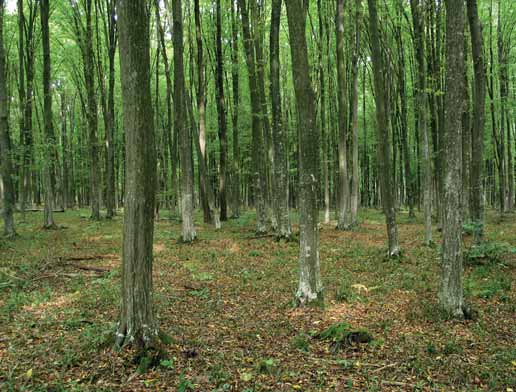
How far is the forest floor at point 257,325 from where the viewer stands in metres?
4.29

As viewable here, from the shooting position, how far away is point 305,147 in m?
6.70

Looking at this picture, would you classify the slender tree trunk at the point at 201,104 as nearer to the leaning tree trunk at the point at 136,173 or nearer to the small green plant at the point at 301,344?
the small green plant at the point at 301,344

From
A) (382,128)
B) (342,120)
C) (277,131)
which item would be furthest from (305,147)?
(342,120)

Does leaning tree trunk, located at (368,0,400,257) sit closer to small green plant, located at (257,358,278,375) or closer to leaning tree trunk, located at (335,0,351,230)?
leaning tree trunk, located at (335,0,351,230)

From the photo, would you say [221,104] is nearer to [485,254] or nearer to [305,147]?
[305,147]

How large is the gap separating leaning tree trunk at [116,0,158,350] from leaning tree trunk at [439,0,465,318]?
4.87 metres

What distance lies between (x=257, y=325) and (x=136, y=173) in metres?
3.39

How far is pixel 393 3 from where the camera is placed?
19.0 meters

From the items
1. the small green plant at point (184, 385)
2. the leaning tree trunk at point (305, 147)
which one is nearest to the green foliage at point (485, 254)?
the leaning tree trunk at point (305, 147)

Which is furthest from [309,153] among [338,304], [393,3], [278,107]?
[393,3]

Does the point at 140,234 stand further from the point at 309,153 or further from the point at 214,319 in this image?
the point at 309,153

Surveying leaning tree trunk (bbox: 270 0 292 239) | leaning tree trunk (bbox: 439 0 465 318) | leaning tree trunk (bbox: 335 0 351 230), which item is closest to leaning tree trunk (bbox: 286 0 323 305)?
leaning tree trunk (bbox: 439 0 465 318)

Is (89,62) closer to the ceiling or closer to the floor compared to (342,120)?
closer to the ceiling

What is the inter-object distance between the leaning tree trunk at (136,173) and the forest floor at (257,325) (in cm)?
49
